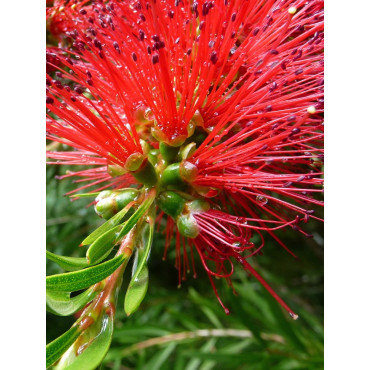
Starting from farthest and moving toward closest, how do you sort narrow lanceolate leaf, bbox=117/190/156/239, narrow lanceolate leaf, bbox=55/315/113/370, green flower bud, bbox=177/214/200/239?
green flower bud, bbox=177/214/200/239 → narrow lanceolate leaf, bbox=117/190/156/239 → narrow lanceolate leaf, bbox=55/315/113/370

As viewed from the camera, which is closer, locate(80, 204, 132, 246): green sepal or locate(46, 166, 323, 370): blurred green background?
locate(80, 204, 132, 246): green sepal

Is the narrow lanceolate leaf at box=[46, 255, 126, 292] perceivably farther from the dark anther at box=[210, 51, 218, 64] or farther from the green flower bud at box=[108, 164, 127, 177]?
the dark anther at box=[210, 51, 218, 64]

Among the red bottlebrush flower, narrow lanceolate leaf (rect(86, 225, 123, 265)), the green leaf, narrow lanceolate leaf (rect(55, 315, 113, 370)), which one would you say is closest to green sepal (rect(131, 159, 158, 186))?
the red bottlebrush flower

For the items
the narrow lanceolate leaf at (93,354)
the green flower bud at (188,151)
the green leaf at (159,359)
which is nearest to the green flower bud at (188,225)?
the green flower bud at (188,151)

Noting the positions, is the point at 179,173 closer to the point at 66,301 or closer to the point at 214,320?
the point at 66,301

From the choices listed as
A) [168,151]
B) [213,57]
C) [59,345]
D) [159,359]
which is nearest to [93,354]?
[59,345]
